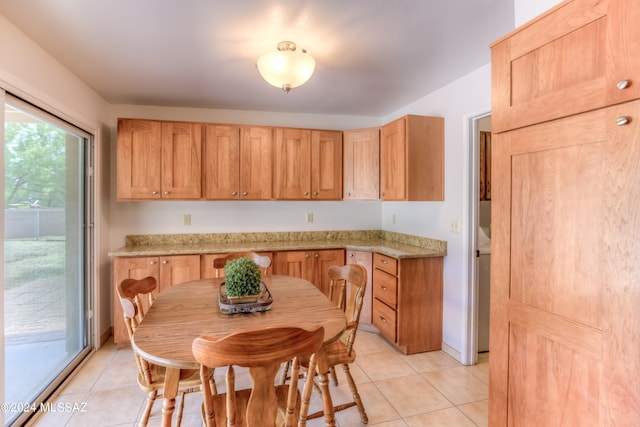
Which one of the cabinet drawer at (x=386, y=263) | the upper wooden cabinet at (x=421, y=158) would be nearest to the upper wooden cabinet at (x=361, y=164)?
the upper wooden cabinet at (x=421, y=158)

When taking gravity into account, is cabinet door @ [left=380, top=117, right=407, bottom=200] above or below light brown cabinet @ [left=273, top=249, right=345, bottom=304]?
above

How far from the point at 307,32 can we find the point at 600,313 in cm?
200

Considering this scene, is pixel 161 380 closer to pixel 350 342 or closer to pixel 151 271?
pixel 350 342

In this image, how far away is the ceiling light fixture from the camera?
6.14 ft

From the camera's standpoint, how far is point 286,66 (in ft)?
6.20

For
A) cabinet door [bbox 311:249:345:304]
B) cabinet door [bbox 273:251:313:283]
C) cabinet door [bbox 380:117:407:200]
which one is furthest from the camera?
cabinet door [bbox 311:249:345:304]

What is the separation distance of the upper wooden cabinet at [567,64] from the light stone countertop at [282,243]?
1.70 meters

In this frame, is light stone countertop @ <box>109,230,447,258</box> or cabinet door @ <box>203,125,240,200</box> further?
cabinet door @ <box>203,125,240,200</box>

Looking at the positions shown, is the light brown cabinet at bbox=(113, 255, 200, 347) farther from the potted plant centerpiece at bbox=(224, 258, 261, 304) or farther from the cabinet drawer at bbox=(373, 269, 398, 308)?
the cabinet drawer at bbox=(373, 269, 398, 308)

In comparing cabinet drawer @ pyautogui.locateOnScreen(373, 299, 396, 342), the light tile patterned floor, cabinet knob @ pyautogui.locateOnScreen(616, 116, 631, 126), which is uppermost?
cabinet knob @ pyautogui.locateOnScreen(616, 116, 631, 126)

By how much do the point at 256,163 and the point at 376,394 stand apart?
2.45 meters

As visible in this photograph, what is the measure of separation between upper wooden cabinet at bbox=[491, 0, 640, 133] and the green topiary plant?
1.47 metres

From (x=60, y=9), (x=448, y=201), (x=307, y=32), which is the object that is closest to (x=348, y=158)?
(x=448, y=201)

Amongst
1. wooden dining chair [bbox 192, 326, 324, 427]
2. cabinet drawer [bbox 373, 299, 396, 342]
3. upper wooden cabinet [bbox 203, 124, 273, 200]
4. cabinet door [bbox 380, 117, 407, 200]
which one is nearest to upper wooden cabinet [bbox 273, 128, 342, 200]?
upper wooden cabinet [bbox 203, 124, 273, 200]
